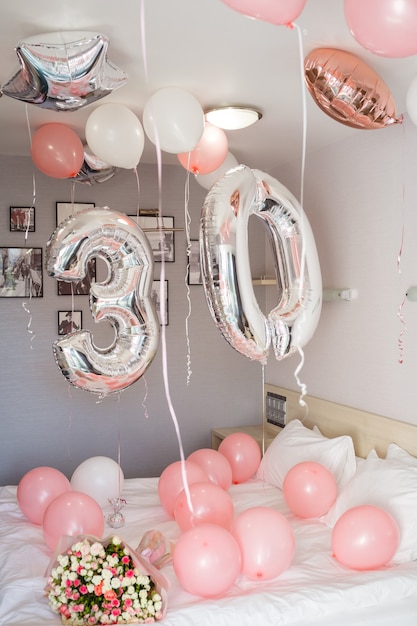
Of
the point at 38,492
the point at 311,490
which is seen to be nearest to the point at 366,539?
the point at 311,490

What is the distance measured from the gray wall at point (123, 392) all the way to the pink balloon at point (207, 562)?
1527mm

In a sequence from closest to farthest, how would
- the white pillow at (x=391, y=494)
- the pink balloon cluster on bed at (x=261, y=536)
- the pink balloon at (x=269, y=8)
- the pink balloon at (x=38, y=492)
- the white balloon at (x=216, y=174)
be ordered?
the pink balloon at (x=269, y=8), the pink balloon cluster on bed at (x=261, y=536), the white pillow at (x=391, y=494), the pink balloon at (x=38, y=492), the white balloon at (x=216, y=174)

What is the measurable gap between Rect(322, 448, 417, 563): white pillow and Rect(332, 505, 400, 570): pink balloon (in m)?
0.12

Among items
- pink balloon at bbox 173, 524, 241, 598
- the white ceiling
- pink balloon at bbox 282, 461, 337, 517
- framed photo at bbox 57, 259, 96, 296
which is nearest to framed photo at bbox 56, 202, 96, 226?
framed photo at bbox 57, 259, 96, 296

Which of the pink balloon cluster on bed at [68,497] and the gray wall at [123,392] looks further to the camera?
the gray wall at [123,392]

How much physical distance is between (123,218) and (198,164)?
85 centimetres

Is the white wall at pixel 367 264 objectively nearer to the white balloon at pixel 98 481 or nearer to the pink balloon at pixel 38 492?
the white balloon at pixel 98 481

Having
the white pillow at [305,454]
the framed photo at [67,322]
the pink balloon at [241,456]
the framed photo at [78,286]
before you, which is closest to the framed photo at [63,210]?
the framed photo at [78,286]

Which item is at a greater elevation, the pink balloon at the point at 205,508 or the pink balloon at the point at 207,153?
the pink balloon at the point at 207,153

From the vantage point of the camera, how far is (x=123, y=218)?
6.72 feet

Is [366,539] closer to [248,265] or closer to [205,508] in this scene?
[205,508]

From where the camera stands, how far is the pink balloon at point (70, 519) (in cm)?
233

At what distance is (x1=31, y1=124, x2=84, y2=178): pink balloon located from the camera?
9.39ft

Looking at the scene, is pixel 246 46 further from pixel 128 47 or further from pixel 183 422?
pixel 183 422
